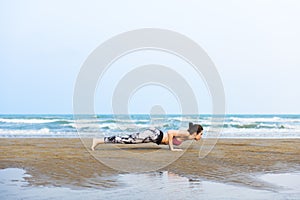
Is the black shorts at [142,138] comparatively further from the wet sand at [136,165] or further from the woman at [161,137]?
the wet sand at [136,165]

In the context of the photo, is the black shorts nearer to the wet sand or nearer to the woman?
the woman

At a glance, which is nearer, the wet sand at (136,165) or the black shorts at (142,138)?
the wet sand at (136,165)

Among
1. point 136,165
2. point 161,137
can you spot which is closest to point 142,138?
point 161,137

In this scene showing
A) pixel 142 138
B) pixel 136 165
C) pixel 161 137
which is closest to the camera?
pixel 136 165

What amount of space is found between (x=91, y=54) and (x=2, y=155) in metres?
3.26

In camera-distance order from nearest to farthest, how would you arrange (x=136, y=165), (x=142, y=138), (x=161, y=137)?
1. (x=136, y=165)
2. (x=142, y=138)
3. (x=161, y=137)

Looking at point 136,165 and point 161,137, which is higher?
point 161,137

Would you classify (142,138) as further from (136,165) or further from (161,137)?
(136,165)

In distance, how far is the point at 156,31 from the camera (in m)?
→ 13.3

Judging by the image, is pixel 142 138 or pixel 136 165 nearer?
pixel 136 165

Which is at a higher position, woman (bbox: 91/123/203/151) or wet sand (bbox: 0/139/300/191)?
woman (bbox: 91/123/203/151)

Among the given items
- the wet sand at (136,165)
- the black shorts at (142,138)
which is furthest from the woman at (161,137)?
the wet sand at (136,165)

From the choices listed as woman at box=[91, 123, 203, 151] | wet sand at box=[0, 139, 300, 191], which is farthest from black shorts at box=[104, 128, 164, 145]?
→ wet sand at box=[0, 139, 300, 191]

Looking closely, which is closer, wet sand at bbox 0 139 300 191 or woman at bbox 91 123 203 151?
wet sand at bbox 0 139 300 191
